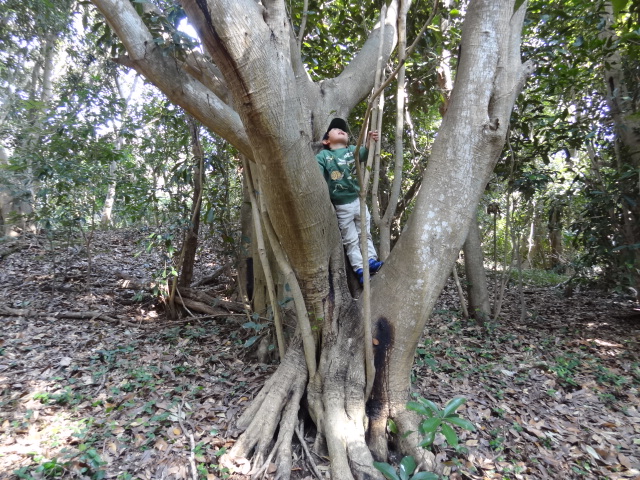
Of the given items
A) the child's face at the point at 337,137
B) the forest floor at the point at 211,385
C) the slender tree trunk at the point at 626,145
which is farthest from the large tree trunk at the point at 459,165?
the slender tree trunk at the point at 626,145

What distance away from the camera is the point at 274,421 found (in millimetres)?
2725

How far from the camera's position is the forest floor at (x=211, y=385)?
2.53 meters

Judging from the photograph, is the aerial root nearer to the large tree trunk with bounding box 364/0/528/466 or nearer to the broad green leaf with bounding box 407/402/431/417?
the large tree trunk with bounding box 364/0/528/466

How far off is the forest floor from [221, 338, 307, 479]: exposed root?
0.12 meters

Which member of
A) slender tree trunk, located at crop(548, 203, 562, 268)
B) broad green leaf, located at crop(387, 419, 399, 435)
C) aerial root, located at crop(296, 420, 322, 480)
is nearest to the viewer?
aerial root, located at crop(296, 420, 322, 480)

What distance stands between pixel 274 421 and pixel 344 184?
73.4 inches

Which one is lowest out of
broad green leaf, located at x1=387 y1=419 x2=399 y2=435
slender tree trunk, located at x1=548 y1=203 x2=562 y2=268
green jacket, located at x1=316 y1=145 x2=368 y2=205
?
broad green leaf, located at x1=387 y1=419 x2=399 y2=435

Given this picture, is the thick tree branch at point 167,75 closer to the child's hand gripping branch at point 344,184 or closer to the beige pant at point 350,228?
the child's hand gripping branch at point 344,184

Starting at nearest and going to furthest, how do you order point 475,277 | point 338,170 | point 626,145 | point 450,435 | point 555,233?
point 450,435, point 338,170, point 626,145, point 475,277, point 555,233

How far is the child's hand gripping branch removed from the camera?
3074 millimetres

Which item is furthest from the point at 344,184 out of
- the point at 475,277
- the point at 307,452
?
the point at 475,277

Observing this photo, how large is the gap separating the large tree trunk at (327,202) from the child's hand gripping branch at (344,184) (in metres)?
0.37

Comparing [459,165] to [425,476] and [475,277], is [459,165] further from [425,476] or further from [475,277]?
[475,277]

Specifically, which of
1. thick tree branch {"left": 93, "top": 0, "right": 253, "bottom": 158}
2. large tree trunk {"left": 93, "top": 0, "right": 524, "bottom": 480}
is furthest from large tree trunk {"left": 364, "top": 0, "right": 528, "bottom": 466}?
thick tree branch {"left": 93, "top": 0, "right": 253, "bottom": 158}
